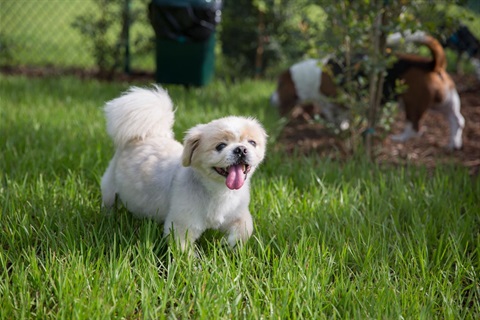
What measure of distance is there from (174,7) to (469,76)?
13.9 feet

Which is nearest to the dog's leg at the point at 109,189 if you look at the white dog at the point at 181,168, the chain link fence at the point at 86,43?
the white dog at the point at 181,168

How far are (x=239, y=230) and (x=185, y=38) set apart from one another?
14.5 ft

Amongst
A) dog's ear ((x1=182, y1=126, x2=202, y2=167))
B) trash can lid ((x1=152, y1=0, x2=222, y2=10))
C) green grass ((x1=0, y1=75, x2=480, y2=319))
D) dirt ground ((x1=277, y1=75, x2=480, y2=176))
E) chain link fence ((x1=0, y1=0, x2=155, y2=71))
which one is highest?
trash can lid ((x1=152, y1=0, x2=222, y2=10))

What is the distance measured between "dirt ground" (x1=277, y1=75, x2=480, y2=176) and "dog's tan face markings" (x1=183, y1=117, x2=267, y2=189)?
1951mm

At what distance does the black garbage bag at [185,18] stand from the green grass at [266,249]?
263 centimetres

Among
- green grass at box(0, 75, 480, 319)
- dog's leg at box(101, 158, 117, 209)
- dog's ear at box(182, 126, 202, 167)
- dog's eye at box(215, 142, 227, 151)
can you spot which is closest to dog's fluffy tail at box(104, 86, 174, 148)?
dog's leg at box(101, 158, 117, 209)

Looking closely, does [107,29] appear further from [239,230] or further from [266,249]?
[266,249]

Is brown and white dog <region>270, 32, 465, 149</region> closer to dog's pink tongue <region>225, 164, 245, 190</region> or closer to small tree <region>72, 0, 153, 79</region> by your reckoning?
dog's pink tongue <region>225, 164, 245, 190</region>

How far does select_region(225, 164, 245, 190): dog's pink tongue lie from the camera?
2.59m

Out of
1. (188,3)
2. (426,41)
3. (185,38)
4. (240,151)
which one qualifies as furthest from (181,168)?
(185,38)

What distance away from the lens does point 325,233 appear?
298 centimetres

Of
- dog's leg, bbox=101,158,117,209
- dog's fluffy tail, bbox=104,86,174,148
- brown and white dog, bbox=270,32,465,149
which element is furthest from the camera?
brown and white dog, bbox=270,32,465,149

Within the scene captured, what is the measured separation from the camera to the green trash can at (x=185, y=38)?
6.63m

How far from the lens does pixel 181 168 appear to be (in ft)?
9.55
